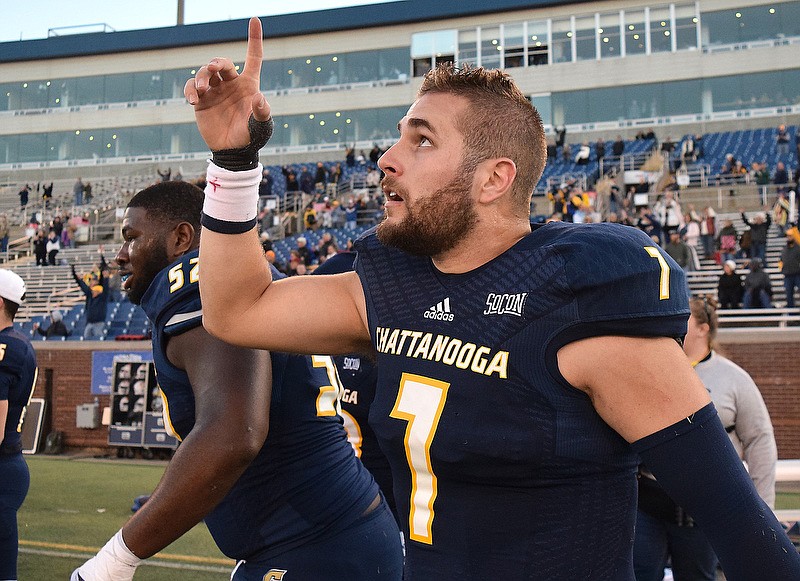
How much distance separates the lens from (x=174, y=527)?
1.96 metres

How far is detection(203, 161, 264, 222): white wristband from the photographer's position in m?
1.94

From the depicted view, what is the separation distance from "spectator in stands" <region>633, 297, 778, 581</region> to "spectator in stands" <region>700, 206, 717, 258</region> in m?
13.2

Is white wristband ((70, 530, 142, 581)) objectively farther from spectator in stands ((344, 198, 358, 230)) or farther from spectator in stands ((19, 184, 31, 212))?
spectator in stands ((19, 184, 31, 212))

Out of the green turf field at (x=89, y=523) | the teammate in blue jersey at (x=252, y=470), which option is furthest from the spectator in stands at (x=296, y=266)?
the teammate in blue jersey at (x=252, y=470)

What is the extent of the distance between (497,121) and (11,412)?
3.39 m

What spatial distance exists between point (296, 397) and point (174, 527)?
540 mm

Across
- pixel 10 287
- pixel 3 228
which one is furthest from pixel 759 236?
pixel 3 228

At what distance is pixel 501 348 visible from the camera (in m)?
1.63

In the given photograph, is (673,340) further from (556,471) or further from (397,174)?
(397,174)

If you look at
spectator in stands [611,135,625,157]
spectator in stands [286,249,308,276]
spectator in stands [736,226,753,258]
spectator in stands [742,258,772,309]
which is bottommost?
spectator in stands [742,258,772,309]

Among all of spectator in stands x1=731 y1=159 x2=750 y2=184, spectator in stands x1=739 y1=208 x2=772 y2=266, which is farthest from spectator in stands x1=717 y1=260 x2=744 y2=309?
spectator in stands x1=731 y1=159 x2=750 y2=184

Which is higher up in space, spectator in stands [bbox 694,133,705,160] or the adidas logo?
spectator in stands [bbox 694,133,705,160]

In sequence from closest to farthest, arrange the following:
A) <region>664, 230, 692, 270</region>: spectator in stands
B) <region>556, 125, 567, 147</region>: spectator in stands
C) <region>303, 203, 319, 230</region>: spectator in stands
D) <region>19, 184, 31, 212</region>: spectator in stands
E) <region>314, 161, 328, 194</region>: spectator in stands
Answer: <region>664, 230, 692, 270</region>: spectator in stands → <region>303, 203, 319, 230</region>: spectator in stands → <region>314, 161, 328, 194</region>: spectator in stands → <region>556, 125, 567, 147</region>: spectator in stands → <region>19, 184, 31, 212</region>: spectator in stands

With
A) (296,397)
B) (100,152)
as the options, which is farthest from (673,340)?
(100,152)
